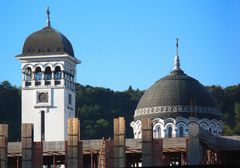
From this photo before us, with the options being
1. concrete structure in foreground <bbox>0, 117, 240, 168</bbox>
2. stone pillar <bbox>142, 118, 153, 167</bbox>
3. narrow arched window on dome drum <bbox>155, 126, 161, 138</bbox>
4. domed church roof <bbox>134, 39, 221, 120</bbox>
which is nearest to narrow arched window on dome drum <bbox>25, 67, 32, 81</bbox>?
domed church roof <bbox>134, 39, 221, 120</bbox>

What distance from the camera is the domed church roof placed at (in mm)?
102688

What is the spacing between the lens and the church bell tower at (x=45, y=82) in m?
103

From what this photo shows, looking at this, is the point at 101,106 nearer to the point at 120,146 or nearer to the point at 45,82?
the point at 45,82

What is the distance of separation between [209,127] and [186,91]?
4.01 metres

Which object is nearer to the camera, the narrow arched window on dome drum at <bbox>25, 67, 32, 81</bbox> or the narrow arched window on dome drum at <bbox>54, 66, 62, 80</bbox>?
the narrow arched window on dome drum at <bbox>54, 66, 62, 80</bbox>

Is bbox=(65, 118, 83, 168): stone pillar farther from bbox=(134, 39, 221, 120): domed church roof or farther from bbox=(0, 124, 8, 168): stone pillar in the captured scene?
bbox=(134, 39, 221, 120): domed church roof

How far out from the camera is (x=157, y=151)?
6512 centimetres

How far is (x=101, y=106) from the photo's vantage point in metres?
166

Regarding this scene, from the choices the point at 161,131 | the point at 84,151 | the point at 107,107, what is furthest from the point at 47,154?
the point at 107,107

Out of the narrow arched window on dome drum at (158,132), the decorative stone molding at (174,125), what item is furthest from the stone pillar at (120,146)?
the narrow arched window on dome drum at (158,132)

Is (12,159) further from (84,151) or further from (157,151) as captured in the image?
(157,151)

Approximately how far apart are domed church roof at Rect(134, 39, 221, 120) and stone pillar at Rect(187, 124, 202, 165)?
37134 mm

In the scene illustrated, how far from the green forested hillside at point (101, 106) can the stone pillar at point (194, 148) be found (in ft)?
224

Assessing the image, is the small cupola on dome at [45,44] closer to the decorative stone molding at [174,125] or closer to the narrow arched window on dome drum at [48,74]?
the narrow arched window on dome drum at [48,74]
